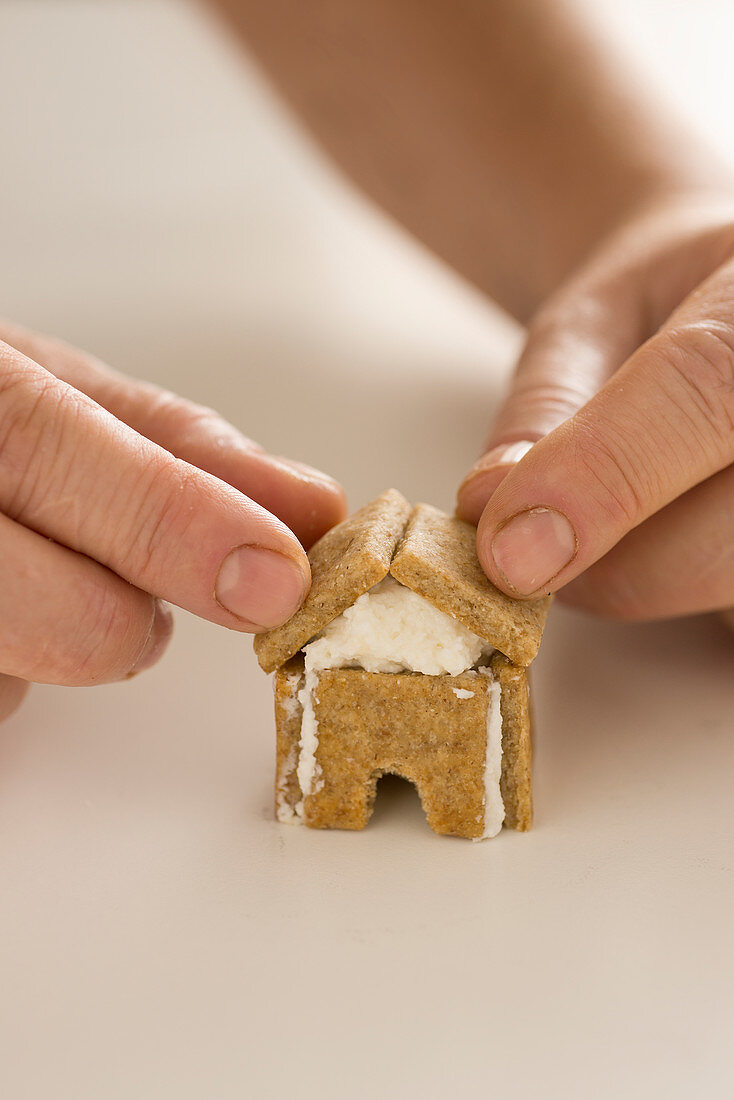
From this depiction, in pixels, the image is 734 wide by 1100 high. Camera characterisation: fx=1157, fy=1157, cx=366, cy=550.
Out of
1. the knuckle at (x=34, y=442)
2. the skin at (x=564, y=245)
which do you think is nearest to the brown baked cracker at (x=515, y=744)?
the skin at (x=564, y=245)

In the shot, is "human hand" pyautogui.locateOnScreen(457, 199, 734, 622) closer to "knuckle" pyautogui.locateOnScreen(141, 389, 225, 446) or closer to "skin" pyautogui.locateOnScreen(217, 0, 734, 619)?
"skin" pyautogui.locateOnScreen(217, 0, 734, 619)

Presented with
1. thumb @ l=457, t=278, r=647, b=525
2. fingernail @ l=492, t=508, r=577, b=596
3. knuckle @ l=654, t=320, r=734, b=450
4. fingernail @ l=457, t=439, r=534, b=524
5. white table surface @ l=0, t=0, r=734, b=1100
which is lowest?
white table surface @ l=0, t=0, r=734, b=1100

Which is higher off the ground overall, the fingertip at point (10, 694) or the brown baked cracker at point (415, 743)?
the fingertip at point (10, 694)

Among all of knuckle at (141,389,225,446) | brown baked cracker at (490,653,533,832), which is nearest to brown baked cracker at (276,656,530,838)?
brown baked cracker at (490,653,533,832)

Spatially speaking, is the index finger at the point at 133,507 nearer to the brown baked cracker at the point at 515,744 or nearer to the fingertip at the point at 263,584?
the fingertip at the point at 263,584

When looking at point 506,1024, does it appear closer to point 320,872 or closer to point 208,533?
point 320,872

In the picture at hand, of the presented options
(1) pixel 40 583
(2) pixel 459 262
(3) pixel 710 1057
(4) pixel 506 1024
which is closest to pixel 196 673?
(1) pixel 40 583
